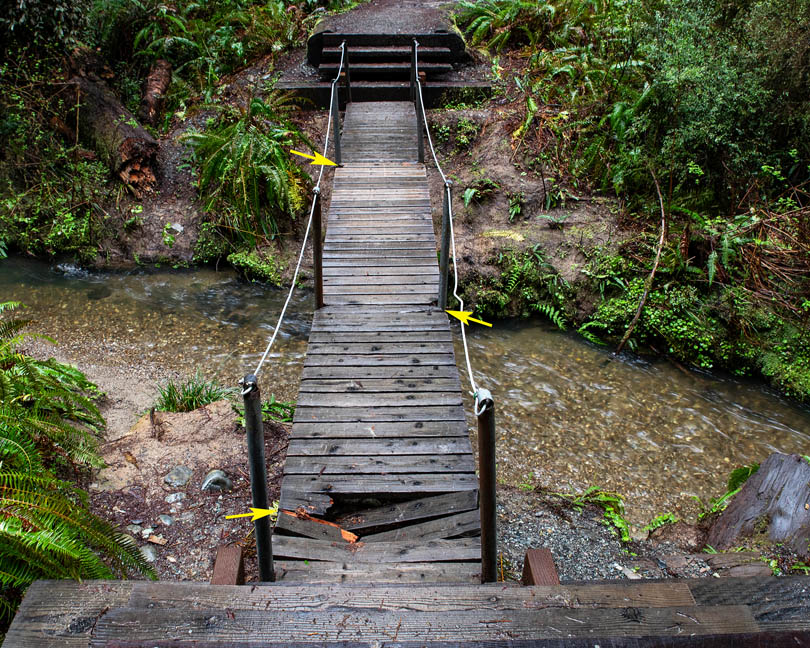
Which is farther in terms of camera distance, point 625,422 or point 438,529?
point 625,422

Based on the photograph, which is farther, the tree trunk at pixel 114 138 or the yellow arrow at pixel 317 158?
the tree trunk at pixel 114 138

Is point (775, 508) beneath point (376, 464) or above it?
beneath

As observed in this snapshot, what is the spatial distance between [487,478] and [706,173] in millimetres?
6822

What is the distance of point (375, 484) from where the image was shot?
12.4 feet

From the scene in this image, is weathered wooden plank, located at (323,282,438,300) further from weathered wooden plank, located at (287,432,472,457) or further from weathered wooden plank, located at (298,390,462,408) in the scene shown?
weathered wooden plank, located at (287,432,472,457)

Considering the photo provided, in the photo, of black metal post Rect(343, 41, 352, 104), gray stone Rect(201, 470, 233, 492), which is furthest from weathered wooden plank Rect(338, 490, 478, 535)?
black metal post Rect(343, 41, 352, 104)

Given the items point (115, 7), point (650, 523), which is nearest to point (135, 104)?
point (115, 7)

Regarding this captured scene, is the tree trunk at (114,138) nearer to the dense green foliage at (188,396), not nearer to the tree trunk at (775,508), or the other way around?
the dense green foliage at (188,396)

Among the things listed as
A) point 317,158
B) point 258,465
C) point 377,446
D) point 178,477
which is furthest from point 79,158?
point 258,465

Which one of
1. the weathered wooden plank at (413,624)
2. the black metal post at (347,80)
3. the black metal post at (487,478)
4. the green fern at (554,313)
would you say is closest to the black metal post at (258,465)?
the weathered wooden plank at (413,624)

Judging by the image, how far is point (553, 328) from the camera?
7531 millimetres

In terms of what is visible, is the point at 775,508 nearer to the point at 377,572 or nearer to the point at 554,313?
the point at 377,572

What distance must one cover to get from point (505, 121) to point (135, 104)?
6526 millimetres

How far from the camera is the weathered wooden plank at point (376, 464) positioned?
152 inches
